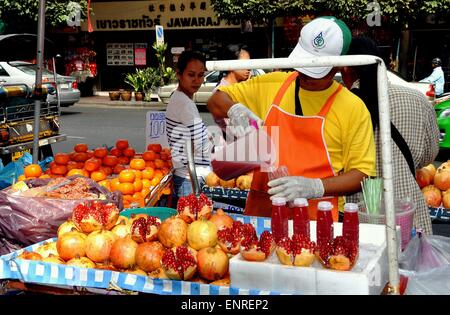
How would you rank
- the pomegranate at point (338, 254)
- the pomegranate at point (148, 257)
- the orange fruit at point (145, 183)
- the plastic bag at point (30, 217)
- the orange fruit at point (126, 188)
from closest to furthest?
the pomegranate at point (338, 254), the pomegranate at point (148, 257), the plastic bag at point (30, 217), the orange fruit at point (126, 188), the orange fruit at point (145, 183)

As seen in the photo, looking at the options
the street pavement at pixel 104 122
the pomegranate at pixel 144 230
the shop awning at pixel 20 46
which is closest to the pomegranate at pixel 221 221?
the pomegranate at pixel 144 230

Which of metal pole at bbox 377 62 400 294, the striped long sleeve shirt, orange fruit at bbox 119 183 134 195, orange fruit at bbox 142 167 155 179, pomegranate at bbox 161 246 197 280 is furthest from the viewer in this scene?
orange fruit at bbox 142 167 155 179

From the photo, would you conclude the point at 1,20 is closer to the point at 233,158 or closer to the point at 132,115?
the point at 132,115

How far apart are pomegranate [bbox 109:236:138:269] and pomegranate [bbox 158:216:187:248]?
0.13 m

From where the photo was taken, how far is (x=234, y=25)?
22438mm

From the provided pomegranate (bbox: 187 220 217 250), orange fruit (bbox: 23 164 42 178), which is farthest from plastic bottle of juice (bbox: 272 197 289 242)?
orange fruit (bbox: 23 164 42 178)

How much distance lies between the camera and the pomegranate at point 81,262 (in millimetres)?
2361

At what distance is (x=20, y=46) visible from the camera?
8242 mm

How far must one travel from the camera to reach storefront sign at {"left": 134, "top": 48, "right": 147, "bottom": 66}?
2403 centimetres

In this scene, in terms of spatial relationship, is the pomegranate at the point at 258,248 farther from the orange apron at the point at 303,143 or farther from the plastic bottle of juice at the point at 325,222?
the orange apron at the point at 303,143

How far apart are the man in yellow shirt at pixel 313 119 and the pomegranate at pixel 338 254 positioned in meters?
0.51

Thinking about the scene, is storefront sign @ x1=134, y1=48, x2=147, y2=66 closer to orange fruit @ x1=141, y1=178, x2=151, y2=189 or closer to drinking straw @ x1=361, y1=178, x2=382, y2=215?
orange fruit @ x1=141, y1=178, x2=151, y2=189
